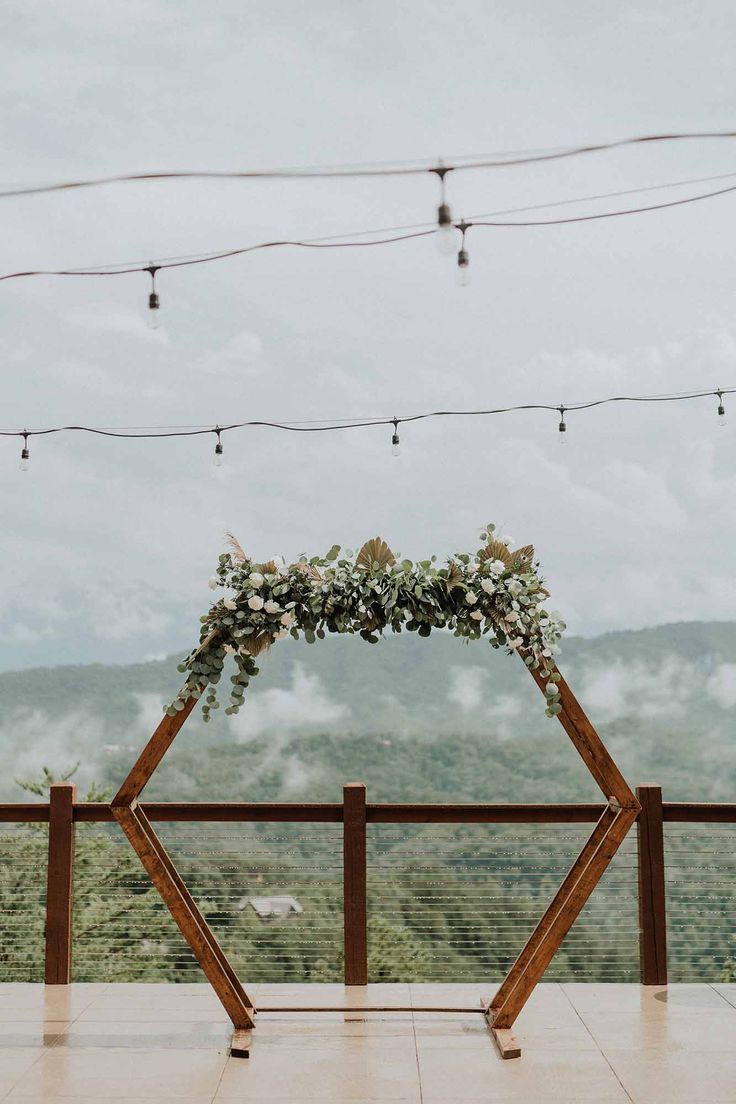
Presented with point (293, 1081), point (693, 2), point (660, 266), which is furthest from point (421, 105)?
point (293, 1081)

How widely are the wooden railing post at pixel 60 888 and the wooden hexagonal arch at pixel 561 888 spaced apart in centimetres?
98

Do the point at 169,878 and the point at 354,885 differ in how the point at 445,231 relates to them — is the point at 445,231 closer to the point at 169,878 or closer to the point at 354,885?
the point at 169,878

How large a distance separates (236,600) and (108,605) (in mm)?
23285

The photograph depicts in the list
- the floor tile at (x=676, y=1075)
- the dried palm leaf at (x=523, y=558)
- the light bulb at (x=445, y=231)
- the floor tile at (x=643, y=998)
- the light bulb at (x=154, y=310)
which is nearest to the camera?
the light bulb at (x=445, y=231)

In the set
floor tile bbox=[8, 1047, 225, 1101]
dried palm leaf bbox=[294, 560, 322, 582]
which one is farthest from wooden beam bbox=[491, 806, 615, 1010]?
dried palm leaf bbox=[294, 560, 322, 582]

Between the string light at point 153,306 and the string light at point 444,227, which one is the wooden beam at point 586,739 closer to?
the string light at point 444,227

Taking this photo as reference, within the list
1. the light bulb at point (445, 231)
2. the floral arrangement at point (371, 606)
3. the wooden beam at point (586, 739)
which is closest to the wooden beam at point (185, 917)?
the floral arrangement at point (371, 606)

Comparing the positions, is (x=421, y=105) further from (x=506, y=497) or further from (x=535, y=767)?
(x=535, y=767)

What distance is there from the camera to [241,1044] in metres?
3.86

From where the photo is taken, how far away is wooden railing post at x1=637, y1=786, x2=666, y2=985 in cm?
475

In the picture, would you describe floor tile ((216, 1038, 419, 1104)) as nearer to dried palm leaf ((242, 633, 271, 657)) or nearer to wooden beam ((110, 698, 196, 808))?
wooden beam ((110, 698, 196, 808))

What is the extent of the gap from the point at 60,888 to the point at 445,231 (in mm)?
3502

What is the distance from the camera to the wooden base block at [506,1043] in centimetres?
378

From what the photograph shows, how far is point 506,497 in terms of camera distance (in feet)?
86.9
